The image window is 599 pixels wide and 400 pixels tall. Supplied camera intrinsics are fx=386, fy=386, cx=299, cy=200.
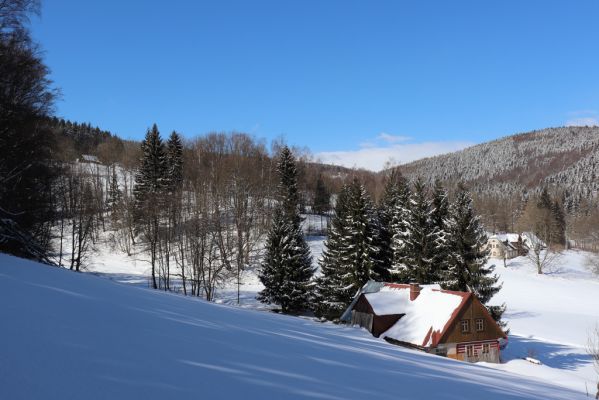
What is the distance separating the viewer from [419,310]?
83.9ft

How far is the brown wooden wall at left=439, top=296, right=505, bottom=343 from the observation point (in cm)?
2373

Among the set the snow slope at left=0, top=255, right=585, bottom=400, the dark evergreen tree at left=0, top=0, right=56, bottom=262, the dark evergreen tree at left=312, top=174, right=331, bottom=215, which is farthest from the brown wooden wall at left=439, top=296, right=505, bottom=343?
the dark evergreen tree at left=312, top=174, right=331, bottom=215

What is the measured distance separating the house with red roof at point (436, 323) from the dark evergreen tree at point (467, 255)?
4.22 metres

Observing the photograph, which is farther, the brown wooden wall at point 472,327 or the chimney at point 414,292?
the chimney at point 414,292

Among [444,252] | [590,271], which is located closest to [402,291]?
[444,252]

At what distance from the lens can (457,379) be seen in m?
6.42

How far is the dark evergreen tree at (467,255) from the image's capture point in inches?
1158

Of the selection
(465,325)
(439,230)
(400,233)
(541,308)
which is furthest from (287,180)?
(541,308)

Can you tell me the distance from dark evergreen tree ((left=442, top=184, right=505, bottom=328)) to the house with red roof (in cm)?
422

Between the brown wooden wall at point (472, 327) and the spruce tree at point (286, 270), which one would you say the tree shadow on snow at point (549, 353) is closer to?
the brown wooden wall at point (472, 327)

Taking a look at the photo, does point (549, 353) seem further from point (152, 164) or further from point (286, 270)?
point (152, 164)

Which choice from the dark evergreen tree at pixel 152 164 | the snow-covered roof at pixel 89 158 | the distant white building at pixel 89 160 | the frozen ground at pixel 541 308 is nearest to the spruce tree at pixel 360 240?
the frozen ground at pixel 541 308

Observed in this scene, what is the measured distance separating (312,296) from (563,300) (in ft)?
104

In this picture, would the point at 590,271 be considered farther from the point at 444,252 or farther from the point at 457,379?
the point at 457,379
